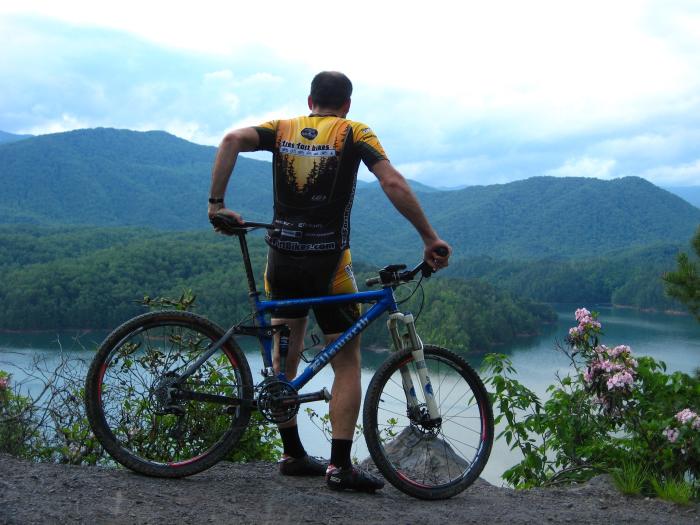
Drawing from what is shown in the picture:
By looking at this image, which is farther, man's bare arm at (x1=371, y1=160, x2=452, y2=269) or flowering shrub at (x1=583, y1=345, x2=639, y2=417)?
flowering shrub at (x1=583, y1=345, x2=639, y2=417)

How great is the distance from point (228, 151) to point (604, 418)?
320 centimetres

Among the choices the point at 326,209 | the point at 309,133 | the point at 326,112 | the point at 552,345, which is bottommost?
the point at 552,345

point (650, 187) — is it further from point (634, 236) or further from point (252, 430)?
point (252, 430)

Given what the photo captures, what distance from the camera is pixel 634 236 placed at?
169 meters

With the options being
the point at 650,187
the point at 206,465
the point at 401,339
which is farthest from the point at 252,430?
the point at 650,187

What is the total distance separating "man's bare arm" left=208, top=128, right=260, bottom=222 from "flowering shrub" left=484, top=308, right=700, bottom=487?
8.66ft

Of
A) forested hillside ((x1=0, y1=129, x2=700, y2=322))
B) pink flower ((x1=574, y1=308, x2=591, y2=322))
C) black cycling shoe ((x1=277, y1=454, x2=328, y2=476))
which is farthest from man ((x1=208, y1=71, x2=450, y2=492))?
forested hillside ((x1=0, y1=129, x2=700, y2=322))

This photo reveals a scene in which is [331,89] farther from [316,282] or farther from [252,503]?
[252,503]

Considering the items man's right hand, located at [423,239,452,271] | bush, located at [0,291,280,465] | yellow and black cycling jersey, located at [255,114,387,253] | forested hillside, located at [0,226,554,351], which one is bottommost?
forested hillside, located at [0,226,554,351]

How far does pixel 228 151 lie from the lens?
332 centimetres

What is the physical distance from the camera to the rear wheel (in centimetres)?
327

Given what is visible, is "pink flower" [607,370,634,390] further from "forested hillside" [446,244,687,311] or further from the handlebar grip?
"forested hillside" [446,244,687,311]

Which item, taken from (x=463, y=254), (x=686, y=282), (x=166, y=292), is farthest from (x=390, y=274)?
(x=463, y=254)

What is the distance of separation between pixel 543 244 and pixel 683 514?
16721cm
